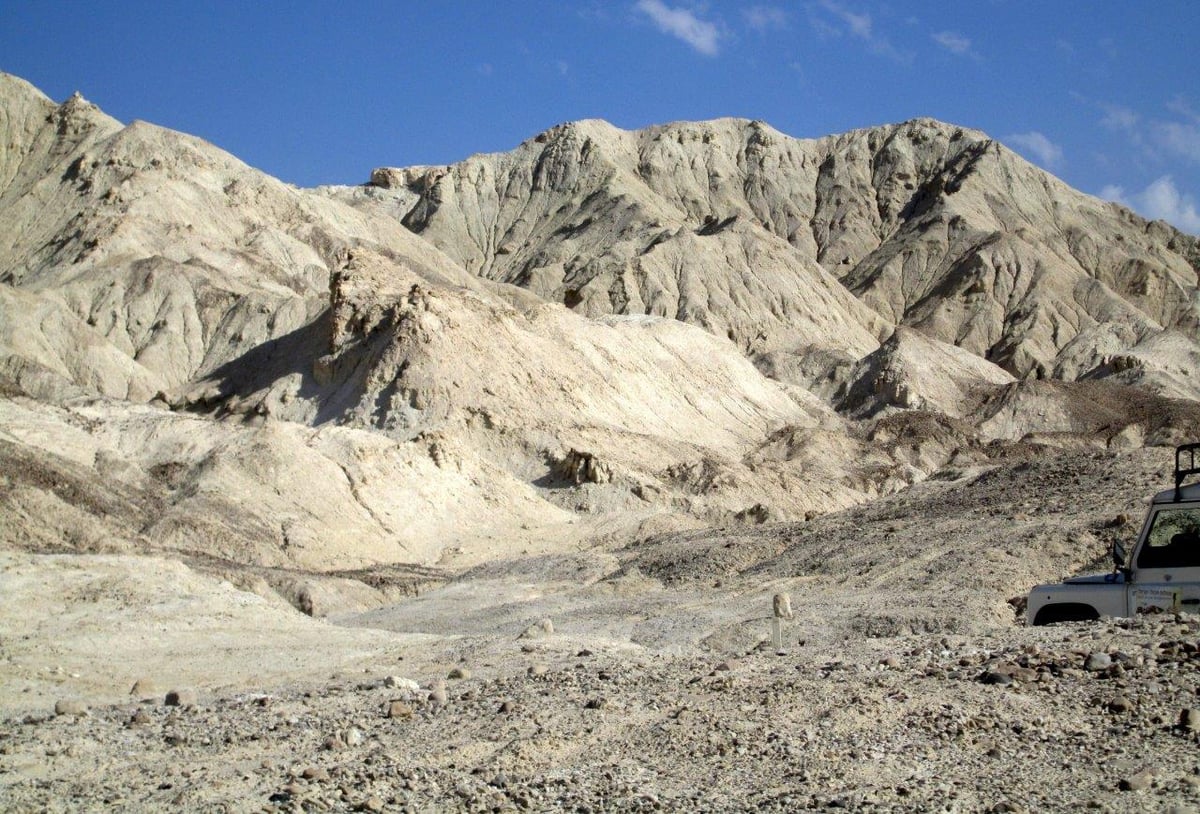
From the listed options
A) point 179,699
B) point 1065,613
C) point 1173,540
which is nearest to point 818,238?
point 1065,613

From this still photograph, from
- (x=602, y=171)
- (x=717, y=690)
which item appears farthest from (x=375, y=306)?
(x=602, y=171)

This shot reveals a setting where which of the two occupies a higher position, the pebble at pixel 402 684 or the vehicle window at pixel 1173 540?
the vehicle window at pixel 1173 540

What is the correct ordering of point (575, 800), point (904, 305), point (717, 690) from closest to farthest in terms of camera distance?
point (575, 800) → point (717, 690) → point (904, 305)

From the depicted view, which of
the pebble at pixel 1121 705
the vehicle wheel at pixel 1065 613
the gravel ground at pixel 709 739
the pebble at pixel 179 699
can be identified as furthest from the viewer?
the pebble at pixel 179 699

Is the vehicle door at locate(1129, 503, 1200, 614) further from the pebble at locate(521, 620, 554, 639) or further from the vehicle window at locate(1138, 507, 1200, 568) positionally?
the pebble at locate(521, 620, 554, 639)

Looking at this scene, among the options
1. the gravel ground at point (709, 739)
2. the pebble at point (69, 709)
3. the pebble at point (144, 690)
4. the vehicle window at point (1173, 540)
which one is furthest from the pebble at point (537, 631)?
the vehicle window at point (1173, 540)

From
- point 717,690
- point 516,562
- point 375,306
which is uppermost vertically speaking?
point 375,306

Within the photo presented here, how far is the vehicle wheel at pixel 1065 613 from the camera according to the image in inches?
432

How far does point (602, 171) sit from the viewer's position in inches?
4203

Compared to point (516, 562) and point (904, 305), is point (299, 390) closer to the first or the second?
point (516, 562)

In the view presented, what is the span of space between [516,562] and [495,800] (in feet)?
72.2

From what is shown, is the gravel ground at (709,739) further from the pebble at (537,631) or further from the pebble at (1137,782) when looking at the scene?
the pebble at (537,631)

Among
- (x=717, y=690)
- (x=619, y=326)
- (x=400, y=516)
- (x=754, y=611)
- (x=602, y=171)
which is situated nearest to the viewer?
(x=717, y=690)

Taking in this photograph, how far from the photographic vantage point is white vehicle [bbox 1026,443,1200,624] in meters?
9.87
